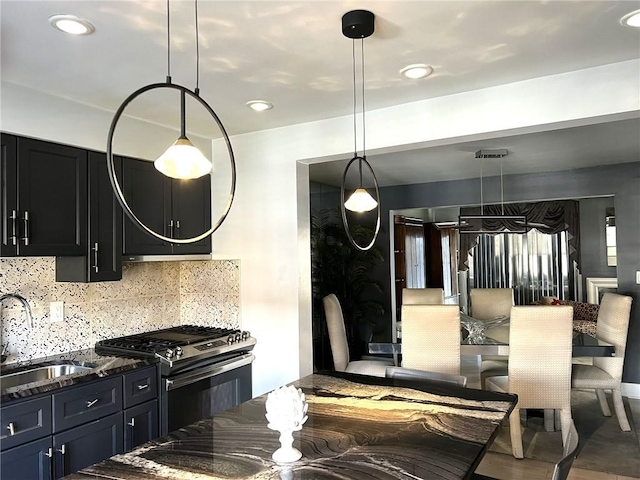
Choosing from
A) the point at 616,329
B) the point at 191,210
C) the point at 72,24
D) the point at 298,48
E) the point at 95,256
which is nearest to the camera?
the point at 72,24

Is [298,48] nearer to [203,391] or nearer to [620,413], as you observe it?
[203,391]

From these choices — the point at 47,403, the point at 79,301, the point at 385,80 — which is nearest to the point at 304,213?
the point at 385,80

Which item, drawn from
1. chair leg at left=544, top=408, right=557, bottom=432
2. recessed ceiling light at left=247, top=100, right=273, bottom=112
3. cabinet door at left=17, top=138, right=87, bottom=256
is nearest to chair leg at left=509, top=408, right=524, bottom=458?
chair leg at left=544, top=408, right=557, bottom=432

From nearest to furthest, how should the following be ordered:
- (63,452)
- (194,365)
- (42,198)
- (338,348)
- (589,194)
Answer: (63,452), (42,198), (194,365), (338,348), (589,194)

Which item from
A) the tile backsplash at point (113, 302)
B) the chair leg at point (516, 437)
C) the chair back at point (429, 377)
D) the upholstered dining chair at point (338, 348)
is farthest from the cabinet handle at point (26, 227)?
the chair leg at point (516, 437)

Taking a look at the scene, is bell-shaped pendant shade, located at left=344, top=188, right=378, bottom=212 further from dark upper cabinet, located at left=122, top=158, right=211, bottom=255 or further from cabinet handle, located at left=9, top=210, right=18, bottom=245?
cabinet handle, located at left=9, top=210, right=18, bottom=245

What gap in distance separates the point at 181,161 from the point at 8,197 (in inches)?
59.5

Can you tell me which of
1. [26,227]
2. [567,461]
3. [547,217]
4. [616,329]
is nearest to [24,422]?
[26,227]

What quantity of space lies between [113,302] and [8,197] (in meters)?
1.14

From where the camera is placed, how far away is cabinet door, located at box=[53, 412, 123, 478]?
2365 mm

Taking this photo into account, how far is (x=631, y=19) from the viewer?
6.50ft

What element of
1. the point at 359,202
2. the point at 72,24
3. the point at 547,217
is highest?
the point at 72,24

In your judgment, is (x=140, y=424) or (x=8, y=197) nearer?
(x=8, y=197)

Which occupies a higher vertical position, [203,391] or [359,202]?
[359,202]
